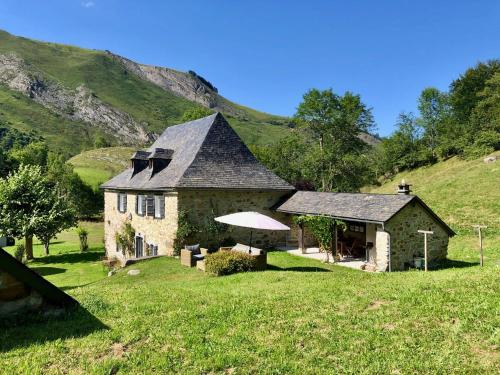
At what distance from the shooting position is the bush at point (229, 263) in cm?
1388

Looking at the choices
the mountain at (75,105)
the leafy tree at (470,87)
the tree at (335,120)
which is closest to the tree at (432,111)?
the leafy tree at (470,87)

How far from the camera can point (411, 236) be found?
53.6 ft

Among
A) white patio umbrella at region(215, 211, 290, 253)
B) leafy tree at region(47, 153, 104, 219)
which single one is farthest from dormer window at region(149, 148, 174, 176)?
leafy tree at region(47, 153, 104, 219)

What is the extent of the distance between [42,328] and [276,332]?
4256mm

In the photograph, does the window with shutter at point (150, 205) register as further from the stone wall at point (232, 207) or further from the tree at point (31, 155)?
the tree at point (31, 155)

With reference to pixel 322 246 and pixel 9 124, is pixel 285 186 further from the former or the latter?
pixel 9 124

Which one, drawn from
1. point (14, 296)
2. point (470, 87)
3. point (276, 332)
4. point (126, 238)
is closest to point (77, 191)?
point (126, 238)

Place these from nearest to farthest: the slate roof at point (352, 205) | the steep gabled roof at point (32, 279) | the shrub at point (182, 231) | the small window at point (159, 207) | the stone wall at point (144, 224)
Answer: the steep gabled roof at point (32, 279)
the slate roof at point (352, 205)
the shrub at point (182, 231)
the stone wall at point (144, 224)
the small window at point (159, 207)

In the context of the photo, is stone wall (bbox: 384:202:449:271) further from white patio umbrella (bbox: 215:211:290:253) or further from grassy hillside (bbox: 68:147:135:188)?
grassy hillside (bbox: 68:147:135:188)

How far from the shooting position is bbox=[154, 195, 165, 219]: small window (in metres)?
20.6

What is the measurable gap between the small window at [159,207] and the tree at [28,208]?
10.7 meters

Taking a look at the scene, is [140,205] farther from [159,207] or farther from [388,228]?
[388,228]

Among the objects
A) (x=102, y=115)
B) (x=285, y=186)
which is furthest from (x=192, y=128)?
(x=102, y=115)

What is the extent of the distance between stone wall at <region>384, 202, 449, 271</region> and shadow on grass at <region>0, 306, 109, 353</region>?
13.1 m
